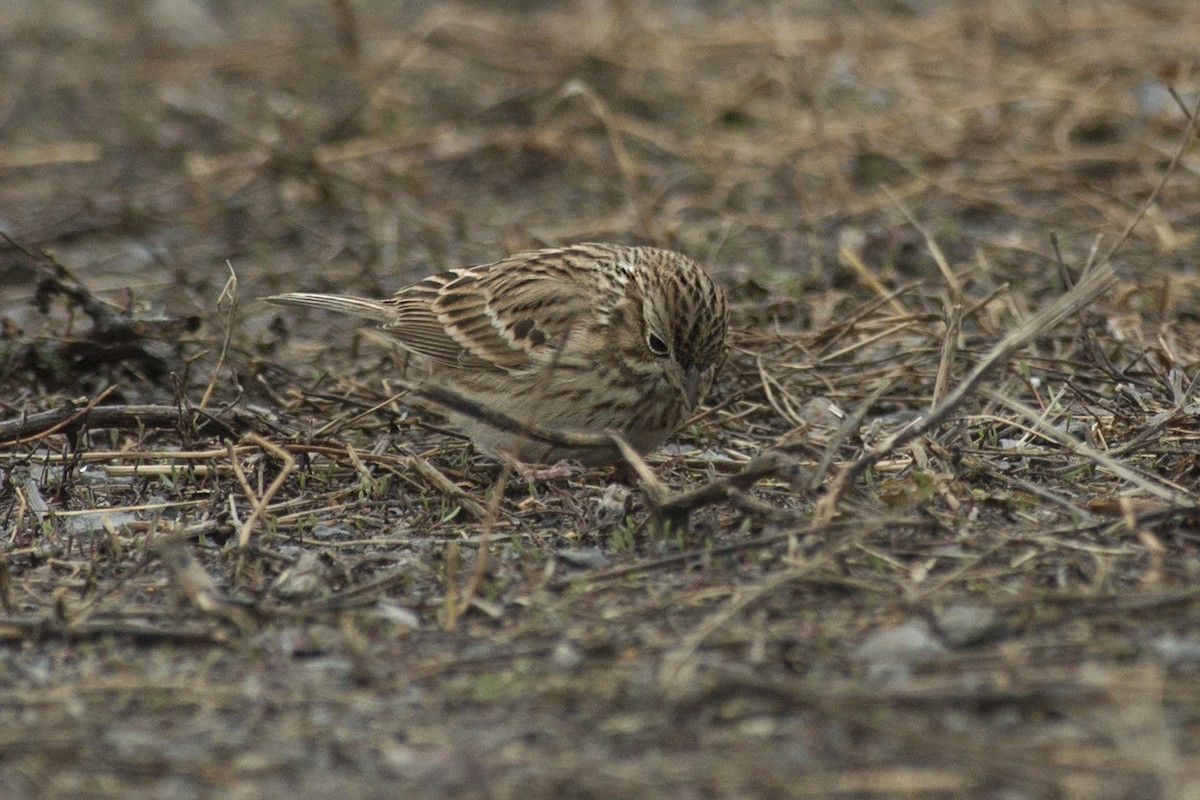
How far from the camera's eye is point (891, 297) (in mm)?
7008

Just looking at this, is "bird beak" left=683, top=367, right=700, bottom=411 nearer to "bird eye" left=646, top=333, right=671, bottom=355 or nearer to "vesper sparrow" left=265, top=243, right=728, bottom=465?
"vesper sparrow" left=265, top=243, right=728, bottom=465

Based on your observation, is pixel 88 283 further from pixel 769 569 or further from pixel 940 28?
pixel 940 28

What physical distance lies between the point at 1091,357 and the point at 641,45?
6118 millimetres

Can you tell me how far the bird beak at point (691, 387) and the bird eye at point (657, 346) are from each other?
12 centimetres

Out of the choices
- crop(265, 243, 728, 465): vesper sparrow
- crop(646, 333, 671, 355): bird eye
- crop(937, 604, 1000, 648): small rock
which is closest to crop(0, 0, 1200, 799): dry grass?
crop(937, 604, 1000, 648): small rock

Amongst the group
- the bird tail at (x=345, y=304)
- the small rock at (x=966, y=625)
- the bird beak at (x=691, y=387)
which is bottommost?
the small rock at (x=966, y=625)

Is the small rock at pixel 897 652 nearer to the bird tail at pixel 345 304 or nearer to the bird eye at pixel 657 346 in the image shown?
the bird eye at pixel 657 346

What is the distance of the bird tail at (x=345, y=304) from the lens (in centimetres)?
692

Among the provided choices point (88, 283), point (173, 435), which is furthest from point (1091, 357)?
point (88, 283)

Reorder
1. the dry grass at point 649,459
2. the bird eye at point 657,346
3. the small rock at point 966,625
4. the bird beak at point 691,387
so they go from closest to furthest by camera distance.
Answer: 1. the dry grass at point 649,459
2. the small rock at point 966,625
3. the bird beak at point 691,387
4. the bird eye at point 657,346


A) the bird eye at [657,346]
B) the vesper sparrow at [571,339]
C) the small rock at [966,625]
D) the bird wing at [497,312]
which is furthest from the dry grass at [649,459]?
the bird eye at [657,346]

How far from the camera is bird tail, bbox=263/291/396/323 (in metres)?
6.92

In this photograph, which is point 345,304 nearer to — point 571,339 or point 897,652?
point 571,339

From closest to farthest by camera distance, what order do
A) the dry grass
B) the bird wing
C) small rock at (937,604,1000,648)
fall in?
the dry grass < small rock at (937,604,1000,648) < the bird wing
